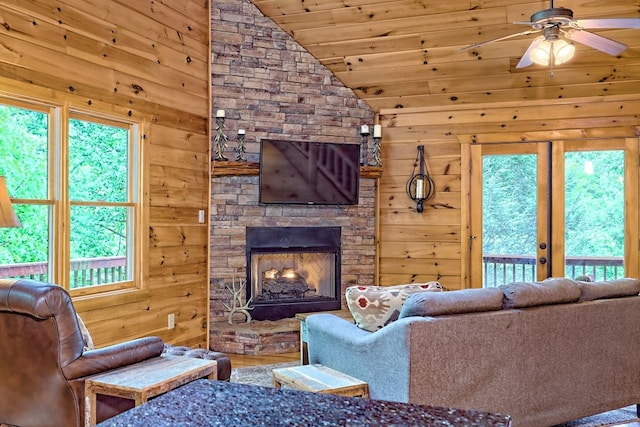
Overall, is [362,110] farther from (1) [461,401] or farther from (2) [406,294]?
(1) [461,401]

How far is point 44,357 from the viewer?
2.60m

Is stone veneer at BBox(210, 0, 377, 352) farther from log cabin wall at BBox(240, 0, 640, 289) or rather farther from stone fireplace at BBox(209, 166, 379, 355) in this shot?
log cabin wall at BBox(240, 0, 640, 289)

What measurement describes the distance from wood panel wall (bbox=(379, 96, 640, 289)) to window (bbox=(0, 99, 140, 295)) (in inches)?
119

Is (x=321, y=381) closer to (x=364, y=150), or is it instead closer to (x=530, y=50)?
(x=530, y=50)

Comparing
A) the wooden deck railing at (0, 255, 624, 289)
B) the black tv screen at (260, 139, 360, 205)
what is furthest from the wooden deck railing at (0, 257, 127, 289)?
the black tv screen at (260, 139, 360, 205)

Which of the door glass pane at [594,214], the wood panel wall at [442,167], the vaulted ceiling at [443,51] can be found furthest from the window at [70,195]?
the door glass pane at [594,214]

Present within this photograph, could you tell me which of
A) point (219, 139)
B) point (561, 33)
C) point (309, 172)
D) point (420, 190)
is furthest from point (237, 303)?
point (561, 33)

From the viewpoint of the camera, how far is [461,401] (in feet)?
9.85

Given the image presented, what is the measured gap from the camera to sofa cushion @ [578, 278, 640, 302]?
3502 millimetres

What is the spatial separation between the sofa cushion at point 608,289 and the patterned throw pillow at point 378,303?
948 mm

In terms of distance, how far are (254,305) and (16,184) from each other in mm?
2829

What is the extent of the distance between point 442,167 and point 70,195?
13.0 feet

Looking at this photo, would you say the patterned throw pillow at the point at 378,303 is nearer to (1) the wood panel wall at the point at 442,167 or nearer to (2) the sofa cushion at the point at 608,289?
(2) the sofa cushion at the point at 608,289

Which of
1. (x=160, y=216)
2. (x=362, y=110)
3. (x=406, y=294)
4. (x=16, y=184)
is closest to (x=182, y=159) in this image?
(x=160, y=216)
